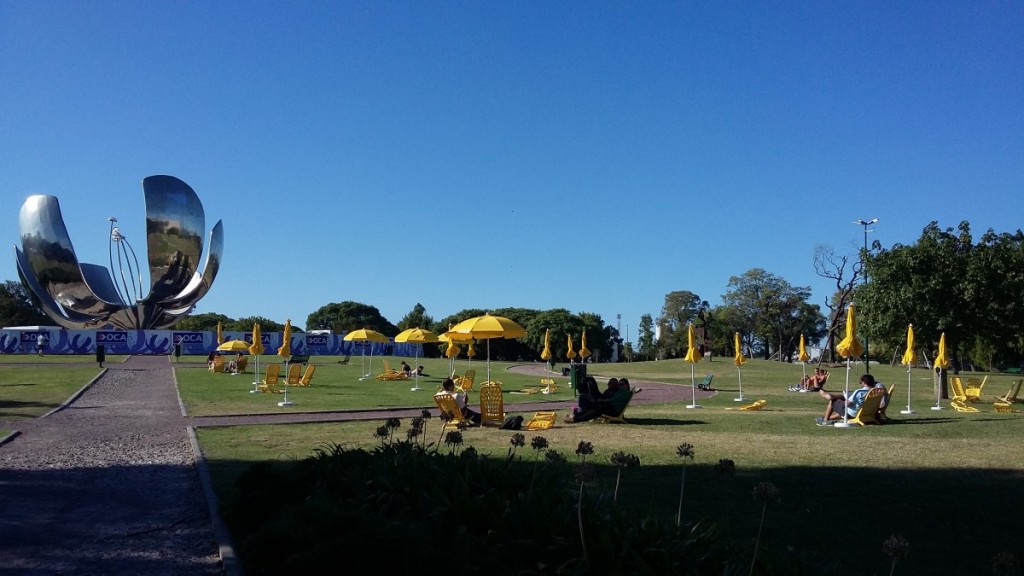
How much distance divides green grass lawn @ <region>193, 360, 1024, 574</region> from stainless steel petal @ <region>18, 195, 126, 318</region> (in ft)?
204

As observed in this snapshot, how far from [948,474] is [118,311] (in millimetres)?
82059

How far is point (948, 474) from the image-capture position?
29.4 feet

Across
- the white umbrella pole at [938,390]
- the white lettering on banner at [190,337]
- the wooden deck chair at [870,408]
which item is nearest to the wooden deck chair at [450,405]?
the wooden deck chair at [870,408]

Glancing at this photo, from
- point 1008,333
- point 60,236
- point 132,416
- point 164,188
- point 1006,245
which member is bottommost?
point 132,416

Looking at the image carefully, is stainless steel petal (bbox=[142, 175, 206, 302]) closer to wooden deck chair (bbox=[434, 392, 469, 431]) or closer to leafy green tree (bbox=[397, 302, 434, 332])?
leafy green tree (bbox=[397, 302, 434, 332])

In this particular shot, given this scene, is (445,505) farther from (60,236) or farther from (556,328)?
(60,236)

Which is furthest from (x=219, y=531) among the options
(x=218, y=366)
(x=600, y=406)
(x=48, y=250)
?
(x=48, y=250)

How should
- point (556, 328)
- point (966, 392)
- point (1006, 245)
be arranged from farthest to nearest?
1. point (556, 328)
2. point (1006, 245)
3. point (966, 392)

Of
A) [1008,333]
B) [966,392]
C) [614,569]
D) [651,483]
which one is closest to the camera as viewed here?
[614,569]

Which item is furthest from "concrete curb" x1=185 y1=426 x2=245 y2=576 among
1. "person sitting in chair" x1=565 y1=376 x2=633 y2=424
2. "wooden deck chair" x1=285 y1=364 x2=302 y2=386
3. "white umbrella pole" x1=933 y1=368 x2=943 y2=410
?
"wooden deck chair" x1=285 y1=364 x2=302 y2=386

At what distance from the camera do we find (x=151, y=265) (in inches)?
2948

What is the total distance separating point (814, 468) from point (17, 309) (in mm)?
106614

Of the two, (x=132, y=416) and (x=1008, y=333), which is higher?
(x=1008, y=333)

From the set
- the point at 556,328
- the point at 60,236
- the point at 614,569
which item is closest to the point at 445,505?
the point at 614,569
